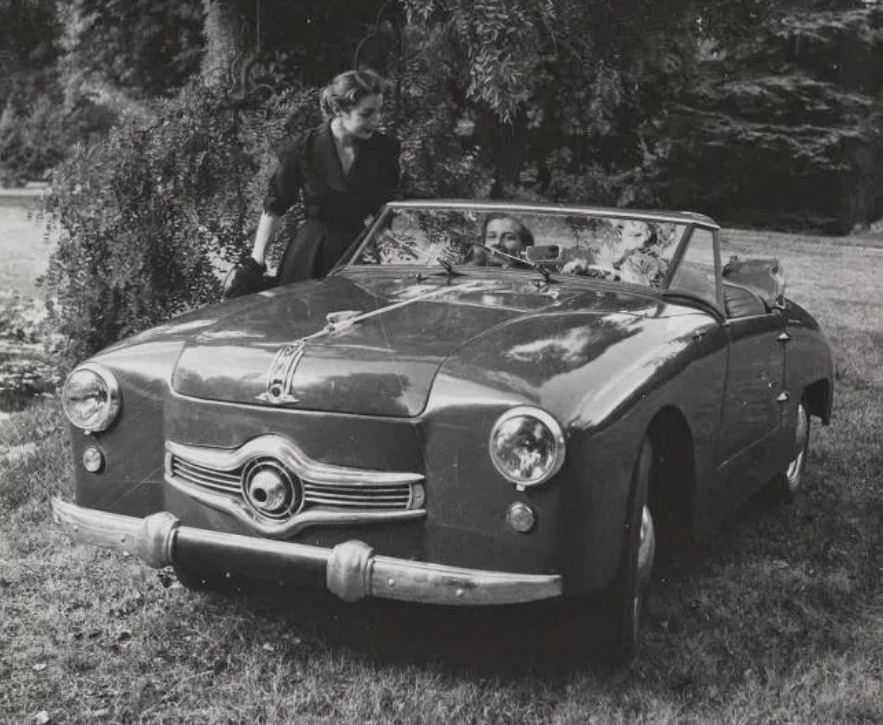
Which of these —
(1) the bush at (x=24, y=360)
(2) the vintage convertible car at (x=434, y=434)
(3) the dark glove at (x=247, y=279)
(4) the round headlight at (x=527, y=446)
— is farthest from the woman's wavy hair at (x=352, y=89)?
(1) the bush at (x=24, y=360)

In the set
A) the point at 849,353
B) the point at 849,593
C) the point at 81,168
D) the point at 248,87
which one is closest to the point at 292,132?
the point at 248,87

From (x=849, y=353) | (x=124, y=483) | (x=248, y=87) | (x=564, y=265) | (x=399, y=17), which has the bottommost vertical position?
(x=849, y=353)

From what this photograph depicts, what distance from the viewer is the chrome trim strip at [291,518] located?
3266 millimetres

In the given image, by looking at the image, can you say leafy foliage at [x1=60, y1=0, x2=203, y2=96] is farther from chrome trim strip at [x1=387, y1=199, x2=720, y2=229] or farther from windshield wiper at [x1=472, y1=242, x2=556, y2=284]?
windshield wiper at [x1=472, y1=242, x2=556, y2=284]

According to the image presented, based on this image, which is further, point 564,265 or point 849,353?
point 849,353

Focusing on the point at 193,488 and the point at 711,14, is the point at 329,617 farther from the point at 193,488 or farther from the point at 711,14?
the point at 711,14

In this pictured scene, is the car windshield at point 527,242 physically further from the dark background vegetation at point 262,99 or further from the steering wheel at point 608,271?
the dark background vegetation at point 262,99

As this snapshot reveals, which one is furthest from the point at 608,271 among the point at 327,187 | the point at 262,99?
the point at 262,99

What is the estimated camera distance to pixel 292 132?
279 inches

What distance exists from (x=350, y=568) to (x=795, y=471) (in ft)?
10.8

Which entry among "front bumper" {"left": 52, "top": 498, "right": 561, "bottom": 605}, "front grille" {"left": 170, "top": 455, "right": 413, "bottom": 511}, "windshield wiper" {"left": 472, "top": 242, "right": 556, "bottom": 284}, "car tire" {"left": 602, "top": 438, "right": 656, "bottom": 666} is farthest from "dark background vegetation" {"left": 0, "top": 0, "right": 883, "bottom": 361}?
"front bumper" {"left": 52, "top": 498, "right": 561, "bottom": 605}

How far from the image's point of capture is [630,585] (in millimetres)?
3479

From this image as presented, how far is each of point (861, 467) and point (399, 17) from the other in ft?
14.2

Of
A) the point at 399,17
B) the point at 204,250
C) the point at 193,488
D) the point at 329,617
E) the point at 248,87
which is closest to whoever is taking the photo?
the point at 193,488
